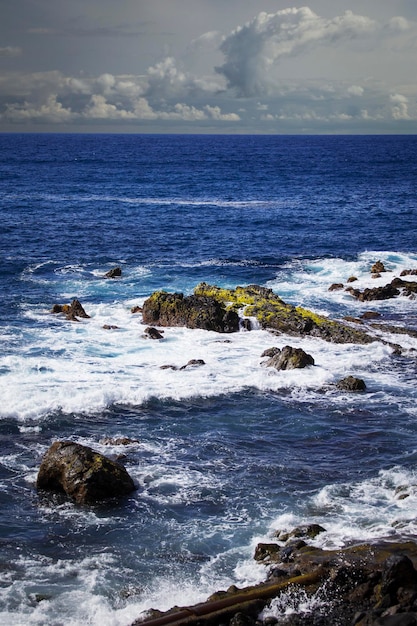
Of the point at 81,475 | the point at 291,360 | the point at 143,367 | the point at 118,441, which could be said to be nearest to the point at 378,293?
the point at 291,360

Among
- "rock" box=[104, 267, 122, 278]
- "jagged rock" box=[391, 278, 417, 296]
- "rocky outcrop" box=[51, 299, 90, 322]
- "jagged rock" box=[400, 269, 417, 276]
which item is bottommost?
"rocky outcrop" box=[51, 299, 90, 322]

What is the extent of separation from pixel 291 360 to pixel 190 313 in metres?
8.95

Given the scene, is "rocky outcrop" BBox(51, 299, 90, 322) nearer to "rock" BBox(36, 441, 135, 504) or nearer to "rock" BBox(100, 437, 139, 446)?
"rock" BBox(100, 437, 139, 446)

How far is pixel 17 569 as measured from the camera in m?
18.0

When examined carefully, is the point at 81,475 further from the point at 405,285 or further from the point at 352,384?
the point at 405,285

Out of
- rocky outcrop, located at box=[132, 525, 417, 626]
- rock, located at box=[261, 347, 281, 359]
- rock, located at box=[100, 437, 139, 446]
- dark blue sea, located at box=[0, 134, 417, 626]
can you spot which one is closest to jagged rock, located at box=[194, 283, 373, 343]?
dark blue sea, located at box=[0, 134, 417, 626]

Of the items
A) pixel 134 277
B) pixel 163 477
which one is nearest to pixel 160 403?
pixel 163 477

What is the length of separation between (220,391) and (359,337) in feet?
31.7

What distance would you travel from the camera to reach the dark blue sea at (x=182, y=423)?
18.2 meters

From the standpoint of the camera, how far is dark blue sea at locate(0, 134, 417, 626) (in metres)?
18.2

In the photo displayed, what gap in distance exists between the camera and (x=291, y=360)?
32.3 metres

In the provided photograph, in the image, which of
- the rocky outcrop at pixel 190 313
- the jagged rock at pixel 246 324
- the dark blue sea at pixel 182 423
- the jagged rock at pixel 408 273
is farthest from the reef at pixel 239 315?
the jagged rock at pixel 408 273

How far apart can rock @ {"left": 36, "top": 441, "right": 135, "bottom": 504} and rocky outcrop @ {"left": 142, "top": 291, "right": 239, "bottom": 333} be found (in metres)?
17.4

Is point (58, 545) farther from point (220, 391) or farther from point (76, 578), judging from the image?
point (220, 391)
